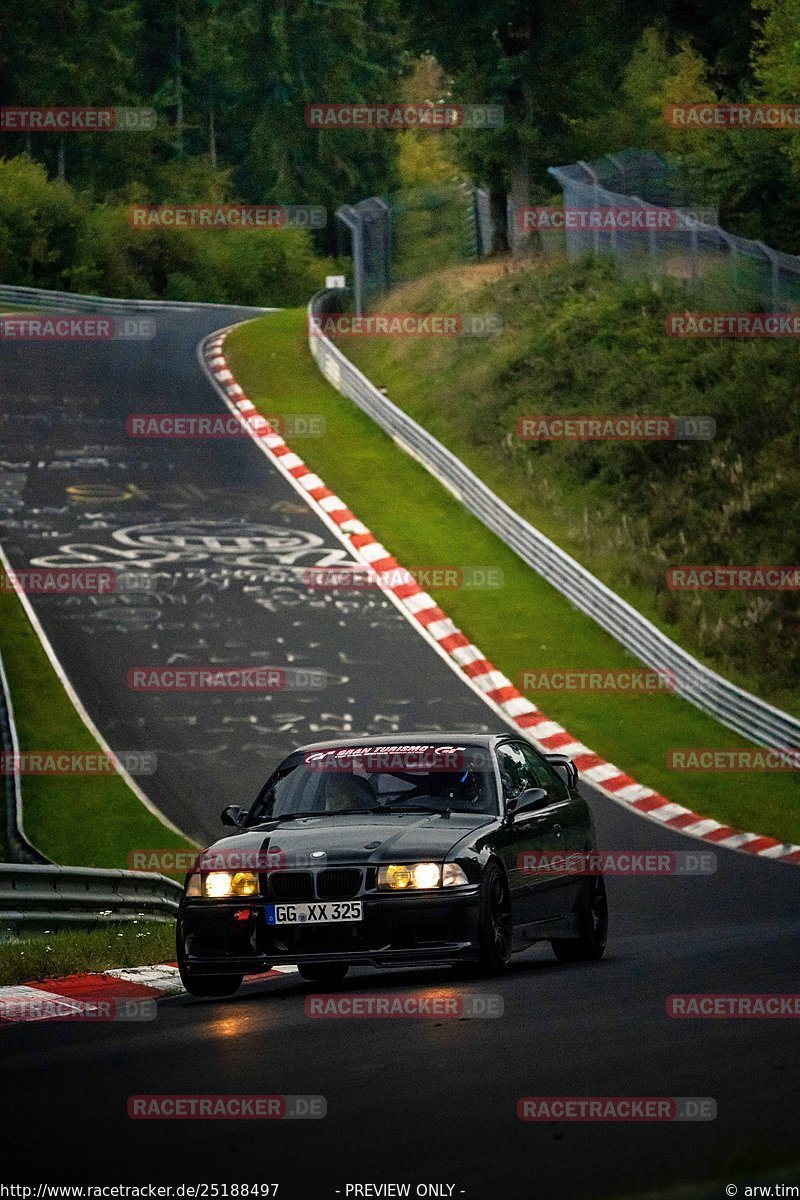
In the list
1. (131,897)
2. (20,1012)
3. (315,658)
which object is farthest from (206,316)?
(20,1012)

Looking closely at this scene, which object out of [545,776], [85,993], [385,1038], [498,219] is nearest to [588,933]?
[545,776]

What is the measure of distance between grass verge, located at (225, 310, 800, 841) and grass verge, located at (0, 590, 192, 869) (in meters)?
5.91

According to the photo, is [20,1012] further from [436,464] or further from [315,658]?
[436,464]

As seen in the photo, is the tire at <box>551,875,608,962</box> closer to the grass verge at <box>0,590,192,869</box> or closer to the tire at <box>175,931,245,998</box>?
the tire at <box>175,931,245,998</box>

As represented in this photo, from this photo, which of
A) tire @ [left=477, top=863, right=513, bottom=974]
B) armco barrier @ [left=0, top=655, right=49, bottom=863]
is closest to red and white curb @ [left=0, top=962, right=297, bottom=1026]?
tire @ [left=477, top=863, right=513, bottom=974]

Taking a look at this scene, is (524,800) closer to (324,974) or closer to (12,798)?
(324,974)

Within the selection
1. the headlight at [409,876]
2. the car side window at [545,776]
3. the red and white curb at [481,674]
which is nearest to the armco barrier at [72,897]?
the headlight at [409,876]

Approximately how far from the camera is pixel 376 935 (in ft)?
34.0

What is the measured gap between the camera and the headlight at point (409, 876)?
10414 millimetres

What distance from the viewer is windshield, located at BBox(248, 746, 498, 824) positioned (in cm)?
1142

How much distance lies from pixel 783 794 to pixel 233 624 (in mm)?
8286

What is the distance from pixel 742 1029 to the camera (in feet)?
27.4

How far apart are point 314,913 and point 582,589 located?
19.4 metres

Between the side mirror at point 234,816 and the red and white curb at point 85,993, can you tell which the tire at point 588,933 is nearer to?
the red and white curb at point 85,993
